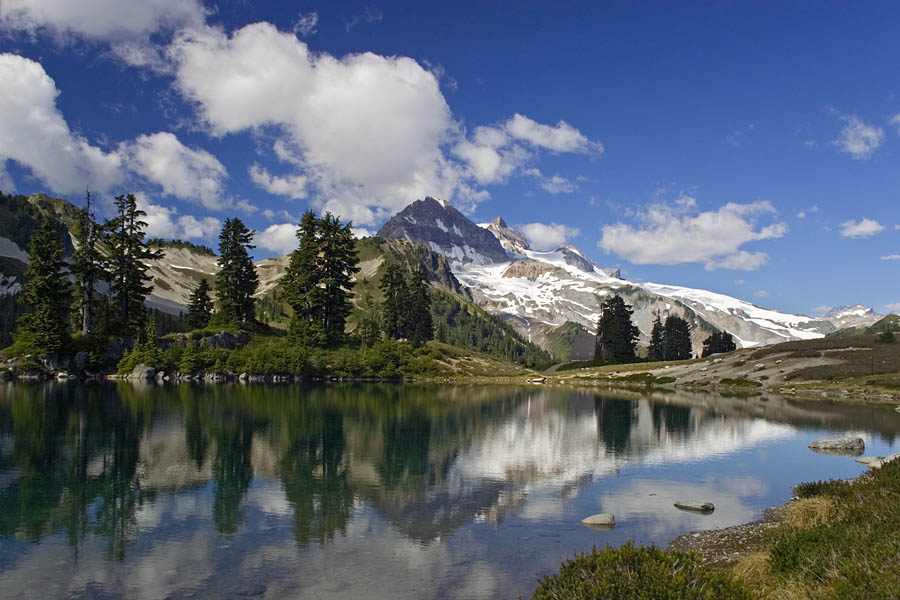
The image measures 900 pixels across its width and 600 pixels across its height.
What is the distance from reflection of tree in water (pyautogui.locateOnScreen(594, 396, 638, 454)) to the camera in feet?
153

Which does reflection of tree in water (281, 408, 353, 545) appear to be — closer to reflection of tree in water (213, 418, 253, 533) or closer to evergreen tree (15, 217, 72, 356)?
reflection of tree in water (213, 418, 253, 533)

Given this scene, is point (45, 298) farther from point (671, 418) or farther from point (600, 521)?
point (600, 521)

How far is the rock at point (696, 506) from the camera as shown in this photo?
26.2m

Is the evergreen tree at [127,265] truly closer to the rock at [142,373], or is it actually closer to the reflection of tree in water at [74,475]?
the rock at [142,373]

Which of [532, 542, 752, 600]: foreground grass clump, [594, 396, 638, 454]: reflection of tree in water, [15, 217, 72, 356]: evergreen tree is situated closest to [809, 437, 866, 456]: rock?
[594, 396, 638, 454]: reflection of tree in water

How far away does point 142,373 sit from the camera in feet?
343

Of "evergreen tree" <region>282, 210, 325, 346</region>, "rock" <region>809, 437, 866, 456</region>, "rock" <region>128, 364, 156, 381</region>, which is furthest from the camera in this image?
"evergreen tree" <region>282, 210, 325, 346</region>

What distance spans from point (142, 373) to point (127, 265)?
69.1ft

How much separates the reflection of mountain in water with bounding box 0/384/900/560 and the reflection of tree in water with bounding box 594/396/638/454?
0.78 feet

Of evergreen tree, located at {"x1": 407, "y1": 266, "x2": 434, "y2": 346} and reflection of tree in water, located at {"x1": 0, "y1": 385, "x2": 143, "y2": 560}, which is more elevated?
evergreen tree, located at {"x1": 407, "y1": 266, "x2": 434, "y2": 346}

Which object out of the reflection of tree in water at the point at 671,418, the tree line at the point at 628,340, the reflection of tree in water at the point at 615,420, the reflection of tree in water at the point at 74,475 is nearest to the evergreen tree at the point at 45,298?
the reflection of tree in water at the point at 74,475

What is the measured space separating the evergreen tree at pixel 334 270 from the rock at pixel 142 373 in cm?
3395

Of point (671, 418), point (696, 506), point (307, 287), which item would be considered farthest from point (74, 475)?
point (307, 287)

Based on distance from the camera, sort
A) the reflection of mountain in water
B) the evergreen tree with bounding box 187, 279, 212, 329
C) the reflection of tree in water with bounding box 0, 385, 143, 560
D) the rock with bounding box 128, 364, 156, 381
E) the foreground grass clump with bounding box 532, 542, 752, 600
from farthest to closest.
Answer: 1. the evergreen tree with bounding box 187, 279, 212, 329
2. the rock with bounding box 128, 364, 156, 381
3. the reflection of mountain in water
4. the reflection of tree in water with bounding box 0, 385, 143, 560
5. the foreground grass clump with bounding box 532, 542, 752, 600
